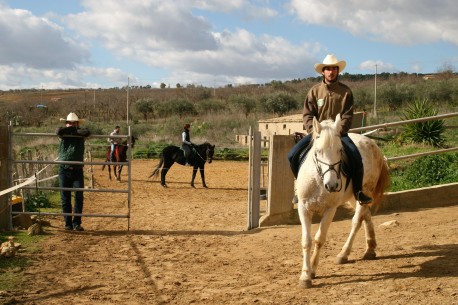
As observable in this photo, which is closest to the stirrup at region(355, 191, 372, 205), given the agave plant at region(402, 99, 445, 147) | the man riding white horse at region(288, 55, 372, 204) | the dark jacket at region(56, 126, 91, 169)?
the man riding white horse at region(288, 55, 372, 204)

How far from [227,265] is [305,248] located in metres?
1.42

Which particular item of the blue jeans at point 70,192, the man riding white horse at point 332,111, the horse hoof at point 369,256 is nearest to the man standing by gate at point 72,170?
the blue jeans at point 70,192

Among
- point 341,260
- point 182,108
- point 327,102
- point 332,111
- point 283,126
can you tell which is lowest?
point 341,260

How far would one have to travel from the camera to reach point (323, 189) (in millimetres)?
5840

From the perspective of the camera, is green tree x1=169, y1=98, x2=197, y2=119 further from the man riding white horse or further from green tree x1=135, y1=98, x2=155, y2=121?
the man riding white horse

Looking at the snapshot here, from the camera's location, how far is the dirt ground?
533 centimetres

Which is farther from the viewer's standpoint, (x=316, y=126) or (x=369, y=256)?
(x=369, y=256)

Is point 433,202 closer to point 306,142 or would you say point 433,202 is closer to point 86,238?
point 306,142

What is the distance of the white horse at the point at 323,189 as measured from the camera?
5574mm

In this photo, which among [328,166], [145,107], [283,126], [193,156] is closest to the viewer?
[328,166]

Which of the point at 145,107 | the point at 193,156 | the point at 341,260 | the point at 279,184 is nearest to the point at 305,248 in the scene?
the point at 341,260

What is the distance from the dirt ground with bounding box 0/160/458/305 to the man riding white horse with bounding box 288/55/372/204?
115 centimetres

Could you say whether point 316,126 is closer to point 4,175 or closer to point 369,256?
point 369,256

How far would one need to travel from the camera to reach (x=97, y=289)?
570cm
